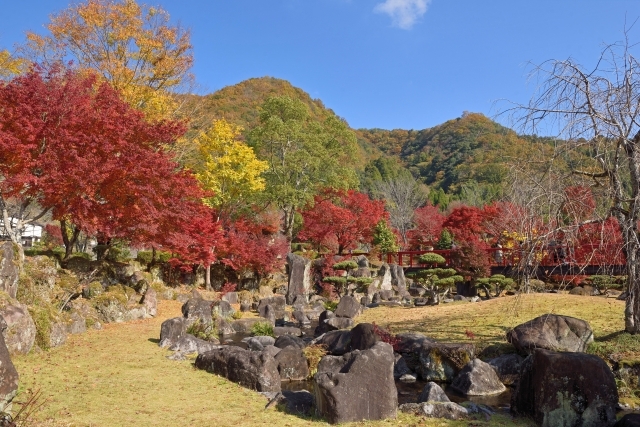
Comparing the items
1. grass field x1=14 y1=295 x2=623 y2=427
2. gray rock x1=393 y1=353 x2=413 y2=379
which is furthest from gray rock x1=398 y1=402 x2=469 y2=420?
gray rock x1=393 y1=353 x2=413 y2=379

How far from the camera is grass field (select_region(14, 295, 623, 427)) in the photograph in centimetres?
630

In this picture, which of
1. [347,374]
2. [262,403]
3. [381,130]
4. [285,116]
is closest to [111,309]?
[262,403]

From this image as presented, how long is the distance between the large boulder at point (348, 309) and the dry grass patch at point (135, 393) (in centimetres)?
702

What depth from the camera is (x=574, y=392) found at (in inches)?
245

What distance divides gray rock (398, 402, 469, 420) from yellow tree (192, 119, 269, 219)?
17604 mm

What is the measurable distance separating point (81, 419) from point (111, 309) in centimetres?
907

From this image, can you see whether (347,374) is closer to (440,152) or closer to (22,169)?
(22,169)

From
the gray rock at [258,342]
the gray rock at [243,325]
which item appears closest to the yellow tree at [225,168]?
the gray rock at [243,325]

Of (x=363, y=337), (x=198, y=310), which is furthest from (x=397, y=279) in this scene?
(x=363, y=337)

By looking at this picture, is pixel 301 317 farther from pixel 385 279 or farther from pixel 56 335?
pixel 56 335

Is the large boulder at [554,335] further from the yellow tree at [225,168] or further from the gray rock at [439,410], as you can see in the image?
the yellow tree at [225,168]

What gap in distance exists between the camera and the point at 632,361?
8250 millimetres

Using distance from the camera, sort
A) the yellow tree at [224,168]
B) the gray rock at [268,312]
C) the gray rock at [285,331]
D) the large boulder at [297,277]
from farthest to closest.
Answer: the yellow tree at [224,168], the large boulder at [297,277], the gray rock at [268,312], the gray rock at [285,331]

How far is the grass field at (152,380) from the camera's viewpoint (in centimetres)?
630
